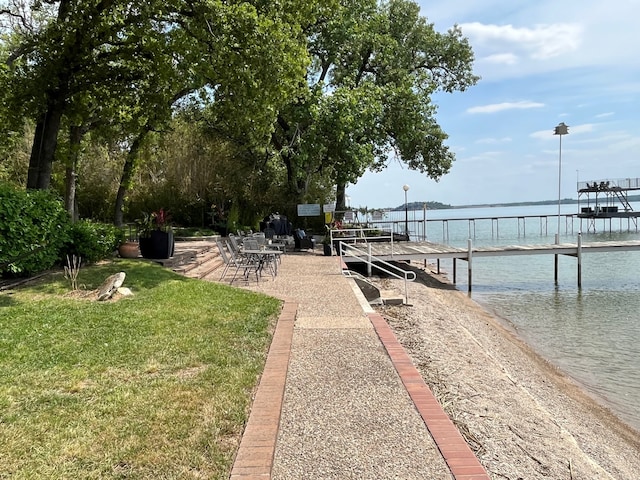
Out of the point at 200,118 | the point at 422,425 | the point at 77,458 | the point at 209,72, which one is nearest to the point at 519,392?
the point at 422,425

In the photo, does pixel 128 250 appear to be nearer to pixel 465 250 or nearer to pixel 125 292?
pixel 125 292

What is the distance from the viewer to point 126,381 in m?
4.39

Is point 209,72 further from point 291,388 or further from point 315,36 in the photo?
point 315,36

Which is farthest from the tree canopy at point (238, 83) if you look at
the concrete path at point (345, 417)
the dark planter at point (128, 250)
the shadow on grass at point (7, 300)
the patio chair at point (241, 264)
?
the concrete path at point (345, 417)

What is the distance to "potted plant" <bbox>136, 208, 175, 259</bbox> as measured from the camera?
11.4m

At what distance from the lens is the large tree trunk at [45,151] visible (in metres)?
11.1

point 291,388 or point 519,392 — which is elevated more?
point 291,388

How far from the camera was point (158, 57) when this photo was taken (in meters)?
11.4

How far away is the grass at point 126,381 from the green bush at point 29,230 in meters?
0.60

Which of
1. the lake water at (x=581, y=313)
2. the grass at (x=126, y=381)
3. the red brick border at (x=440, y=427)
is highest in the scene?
the grass at (x=126, y=381)

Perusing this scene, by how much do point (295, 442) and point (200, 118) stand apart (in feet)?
71.8

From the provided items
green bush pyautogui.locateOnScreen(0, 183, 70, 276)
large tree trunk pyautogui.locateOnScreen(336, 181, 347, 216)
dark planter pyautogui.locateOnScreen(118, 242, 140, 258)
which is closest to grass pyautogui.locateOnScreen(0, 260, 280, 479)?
green bush pyautogui.locateOnScreen(0, 183, 70, 276)

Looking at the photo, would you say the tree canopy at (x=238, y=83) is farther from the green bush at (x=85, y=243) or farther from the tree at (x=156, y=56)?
the green bush at (x=85, y=243)

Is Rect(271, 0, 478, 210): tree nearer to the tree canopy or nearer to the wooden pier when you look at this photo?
the tree canopy
